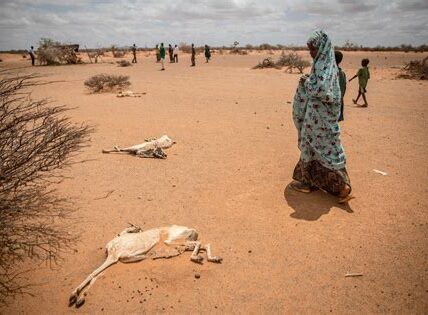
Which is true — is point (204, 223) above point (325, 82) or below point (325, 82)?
below

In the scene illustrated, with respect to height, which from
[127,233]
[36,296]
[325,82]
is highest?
[325,82]

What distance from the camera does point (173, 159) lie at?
6.82 meters

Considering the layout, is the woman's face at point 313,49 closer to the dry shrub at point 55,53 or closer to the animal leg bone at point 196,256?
the animal leg bone at point 196,256

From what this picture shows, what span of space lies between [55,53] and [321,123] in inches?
1255

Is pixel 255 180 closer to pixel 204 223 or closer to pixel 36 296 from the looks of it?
pixel 204 223

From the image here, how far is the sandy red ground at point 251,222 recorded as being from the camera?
131 inches

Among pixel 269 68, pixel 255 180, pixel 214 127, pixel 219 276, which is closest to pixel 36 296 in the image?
pixel 219 276

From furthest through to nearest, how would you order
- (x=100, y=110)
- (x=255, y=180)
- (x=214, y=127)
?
(x=100, y=110), (x=214, y=127), (x=255, y=180)

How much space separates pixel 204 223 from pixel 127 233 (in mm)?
1051

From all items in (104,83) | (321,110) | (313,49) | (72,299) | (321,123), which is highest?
(313,49)

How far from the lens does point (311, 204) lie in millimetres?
4910

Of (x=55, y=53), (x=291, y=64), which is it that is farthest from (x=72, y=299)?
(x=55, y=53)

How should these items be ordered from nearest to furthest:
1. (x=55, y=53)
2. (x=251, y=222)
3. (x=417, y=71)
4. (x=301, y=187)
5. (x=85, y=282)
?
(x=85, y=282), (x=251, y=222), (x=301, y=187), (x=417, y=71), (x=55, y=53)

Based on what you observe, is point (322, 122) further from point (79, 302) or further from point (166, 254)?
point (79, 302)
